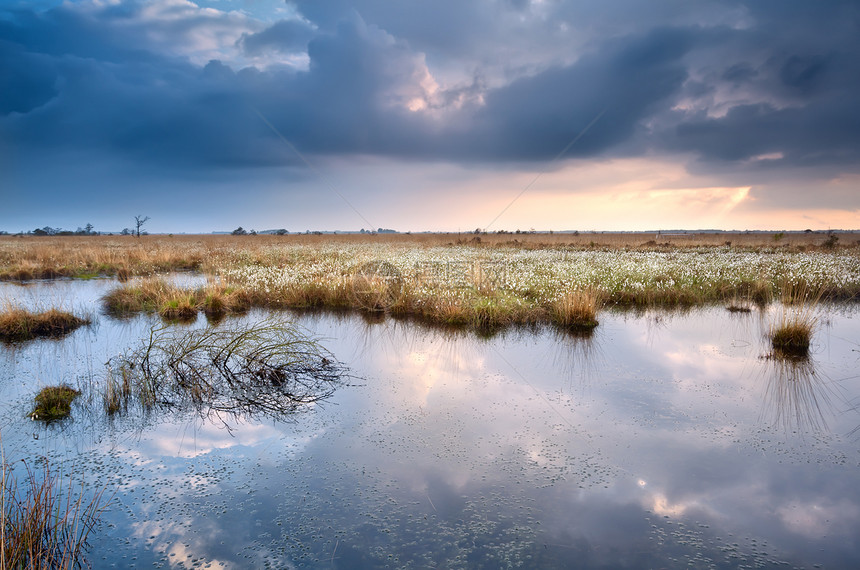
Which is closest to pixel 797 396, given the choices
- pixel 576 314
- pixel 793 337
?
pixel 793 337

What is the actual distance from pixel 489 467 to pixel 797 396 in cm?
573

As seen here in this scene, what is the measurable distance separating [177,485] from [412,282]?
11.5 metres

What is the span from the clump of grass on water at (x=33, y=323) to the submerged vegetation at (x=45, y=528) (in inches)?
344

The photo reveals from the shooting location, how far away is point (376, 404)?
7.36 metres

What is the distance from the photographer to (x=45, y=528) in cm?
393

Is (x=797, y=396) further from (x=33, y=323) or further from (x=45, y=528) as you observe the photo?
(x=33, y=323)

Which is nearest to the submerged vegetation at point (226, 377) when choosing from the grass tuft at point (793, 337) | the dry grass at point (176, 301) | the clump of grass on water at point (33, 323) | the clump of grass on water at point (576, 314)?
the clump of grass on water at point (33, 323)

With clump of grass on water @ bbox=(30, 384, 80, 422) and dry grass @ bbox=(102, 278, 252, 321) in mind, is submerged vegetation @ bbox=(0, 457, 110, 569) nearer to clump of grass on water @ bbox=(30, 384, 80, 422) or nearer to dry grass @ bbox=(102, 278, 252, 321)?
clump of grass on water @ bbox=(30, 384, 80, 422)

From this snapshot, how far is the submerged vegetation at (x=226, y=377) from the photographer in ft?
24.1

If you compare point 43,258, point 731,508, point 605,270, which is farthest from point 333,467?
point 43,258

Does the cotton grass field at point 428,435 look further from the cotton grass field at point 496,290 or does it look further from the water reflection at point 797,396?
the cotton grass field at point 496,290

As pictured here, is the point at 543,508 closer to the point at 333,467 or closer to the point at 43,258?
the point at 333,467

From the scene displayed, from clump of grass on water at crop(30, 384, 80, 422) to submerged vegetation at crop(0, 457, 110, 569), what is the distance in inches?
84.6

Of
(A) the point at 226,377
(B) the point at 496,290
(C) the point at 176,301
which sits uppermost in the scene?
(B) the point at 496,290
